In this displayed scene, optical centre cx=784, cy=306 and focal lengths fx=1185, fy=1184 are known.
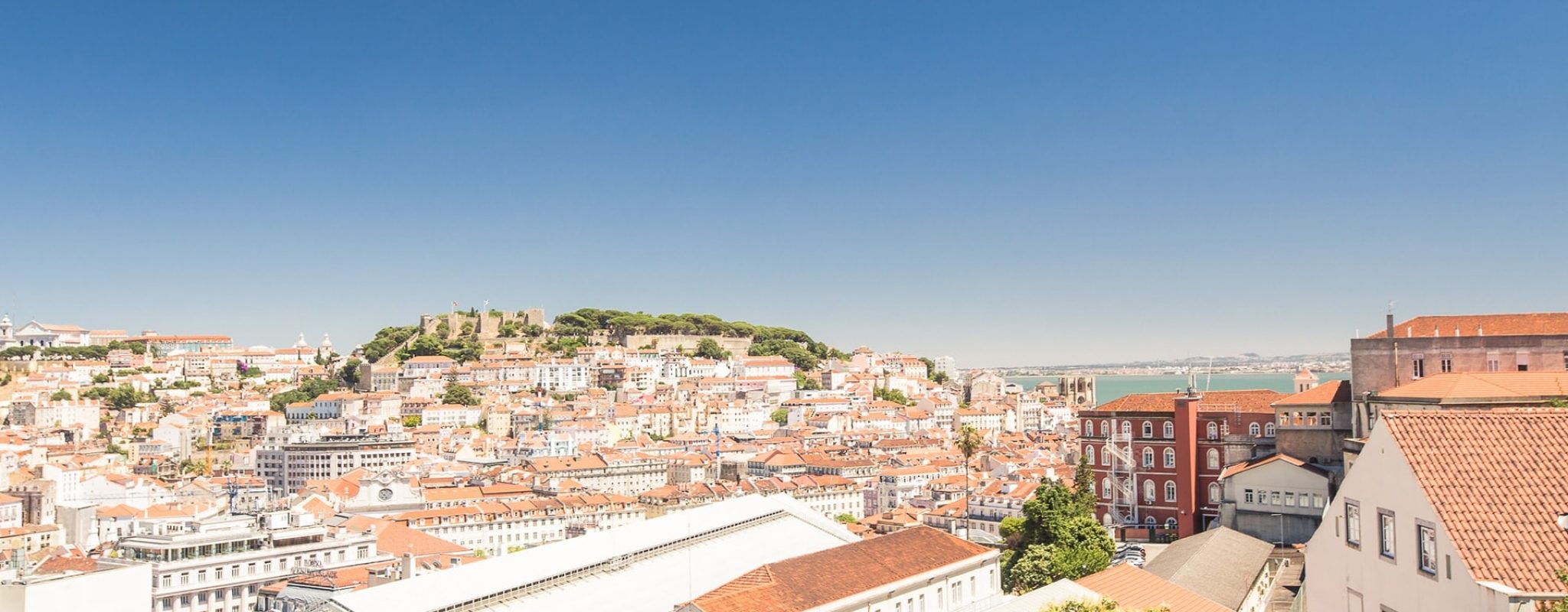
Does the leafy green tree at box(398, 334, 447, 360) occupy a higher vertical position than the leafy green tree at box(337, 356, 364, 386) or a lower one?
higher

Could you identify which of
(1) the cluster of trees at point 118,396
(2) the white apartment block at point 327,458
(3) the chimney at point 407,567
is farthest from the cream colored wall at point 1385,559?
(1) the cluster of trees at point 118,396

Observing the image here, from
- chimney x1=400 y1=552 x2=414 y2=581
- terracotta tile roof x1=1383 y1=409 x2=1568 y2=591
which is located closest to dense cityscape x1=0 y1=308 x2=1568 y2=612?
terracotta tile roof x1=1383 y1=409 x2=1568 y2=591

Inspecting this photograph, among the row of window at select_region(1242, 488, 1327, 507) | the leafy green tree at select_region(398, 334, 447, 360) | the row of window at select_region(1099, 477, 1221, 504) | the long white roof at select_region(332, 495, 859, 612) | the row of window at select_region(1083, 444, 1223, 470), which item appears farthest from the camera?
the leafy green tree at select_region(398, 334, 447, 360)

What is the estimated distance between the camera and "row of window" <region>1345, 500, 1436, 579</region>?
6324mm

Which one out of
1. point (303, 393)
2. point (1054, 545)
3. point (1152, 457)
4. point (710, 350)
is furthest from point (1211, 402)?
point (303, 393)

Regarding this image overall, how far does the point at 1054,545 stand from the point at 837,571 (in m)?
9.29

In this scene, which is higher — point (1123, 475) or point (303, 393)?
point (303, 393)

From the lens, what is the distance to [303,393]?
328ft

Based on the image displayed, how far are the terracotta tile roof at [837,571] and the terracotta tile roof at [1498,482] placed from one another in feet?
38.2

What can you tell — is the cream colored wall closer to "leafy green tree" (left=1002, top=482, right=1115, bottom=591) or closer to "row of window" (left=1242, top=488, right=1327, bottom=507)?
"leafy green tree" (left=1002, top=482, right=1115, bottom=591)

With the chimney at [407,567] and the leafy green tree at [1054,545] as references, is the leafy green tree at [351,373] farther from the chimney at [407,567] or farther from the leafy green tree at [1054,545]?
the leafy green tree at [1054,545]

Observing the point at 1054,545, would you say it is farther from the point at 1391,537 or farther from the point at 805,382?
the point at 805,382

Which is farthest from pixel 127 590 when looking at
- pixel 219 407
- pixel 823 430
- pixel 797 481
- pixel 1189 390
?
pixel 219 407

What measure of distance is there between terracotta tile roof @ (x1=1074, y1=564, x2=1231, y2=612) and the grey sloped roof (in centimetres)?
263
